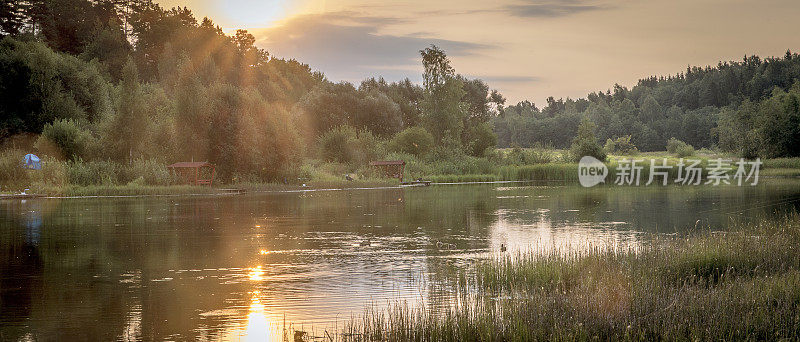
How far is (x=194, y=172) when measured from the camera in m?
59.9

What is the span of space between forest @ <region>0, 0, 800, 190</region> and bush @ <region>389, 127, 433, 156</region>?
7.2 inches

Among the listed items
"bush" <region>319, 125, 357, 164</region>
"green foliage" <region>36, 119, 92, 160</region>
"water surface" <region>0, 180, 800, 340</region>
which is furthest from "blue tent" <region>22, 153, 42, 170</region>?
"bush" <region>319, 125, 357, 164</region>

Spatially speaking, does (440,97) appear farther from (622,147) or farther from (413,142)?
(622,147)

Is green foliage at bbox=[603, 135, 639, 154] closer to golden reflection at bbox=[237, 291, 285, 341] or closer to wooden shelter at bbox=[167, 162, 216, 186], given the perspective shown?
wooden shelter at bbox=[167, 162, 216, 186]

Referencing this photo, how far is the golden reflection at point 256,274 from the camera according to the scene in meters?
18.0

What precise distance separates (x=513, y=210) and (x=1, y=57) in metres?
60.5

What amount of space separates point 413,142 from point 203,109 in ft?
113

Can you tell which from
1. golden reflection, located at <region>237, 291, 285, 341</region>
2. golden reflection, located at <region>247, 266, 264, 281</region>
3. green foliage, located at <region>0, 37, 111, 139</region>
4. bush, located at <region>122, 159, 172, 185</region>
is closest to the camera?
golden reflection, located at <region>237, 291, 285, 341</region>

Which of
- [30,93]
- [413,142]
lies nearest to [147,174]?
[30,93]

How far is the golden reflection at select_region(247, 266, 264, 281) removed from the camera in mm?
18031

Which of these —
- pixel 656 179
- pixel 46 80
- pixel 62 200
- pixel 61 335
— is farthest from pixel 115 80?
pixel 61 335

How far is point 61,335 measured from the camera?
40.7 ft

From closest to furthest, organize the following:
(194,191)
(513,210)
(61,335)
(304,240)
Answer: (61,335)
(304,240)
(513,210)
(194,191)

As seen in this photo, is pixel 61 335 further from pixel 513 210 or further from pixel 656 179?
pixel 656 179
